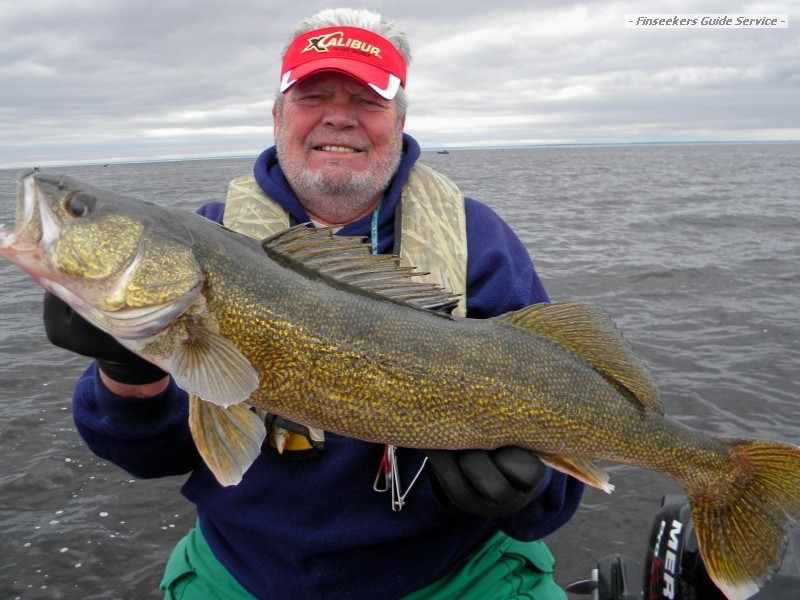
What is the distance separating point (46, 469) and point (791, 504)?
7203 millimetres

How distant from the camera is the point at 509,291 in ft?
12.3

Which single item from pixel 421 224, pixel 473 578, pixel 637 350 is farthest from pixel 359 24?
pixel 637 350

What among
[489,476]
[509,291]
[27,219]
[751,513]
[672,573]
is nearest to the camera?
[27,219]

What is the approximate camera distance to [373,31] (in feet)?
13.3

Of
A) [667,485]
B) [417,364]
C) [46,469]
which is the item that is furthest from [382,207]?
[46,469]

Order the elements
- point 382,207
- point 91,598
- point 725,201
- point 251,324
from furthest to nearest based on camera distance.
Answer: point 725,201 < point 91,598 < point 382,207 < point 251,324

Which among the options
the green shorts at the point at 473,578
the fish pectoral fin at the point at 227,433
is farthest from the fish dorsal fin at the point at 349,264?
the green shorts at the point at 473,578

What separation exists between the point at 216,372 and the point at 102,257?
2.03ft

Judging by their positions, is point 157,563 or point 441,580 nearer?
point 441,580

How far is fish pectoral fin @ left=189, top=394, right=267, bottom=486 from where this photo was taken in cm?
261

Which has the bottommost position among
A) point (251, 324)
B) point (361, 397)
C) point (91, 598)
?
point (91, 598)

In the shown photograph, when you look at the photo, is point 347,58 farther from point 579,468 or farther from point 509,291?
point 579,468

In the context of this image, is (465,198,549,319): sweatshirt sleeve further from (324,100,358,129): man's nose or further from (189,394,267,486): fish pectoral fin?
(189,394,267,486): fish pectoral fin

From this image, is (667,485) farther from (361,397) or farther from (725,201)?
(725,201)
